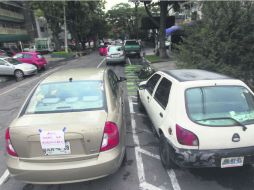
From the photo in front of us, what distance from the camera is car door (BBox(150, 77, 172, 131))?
4328 millimetres

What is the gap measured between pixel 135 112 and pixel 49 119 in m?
4.25

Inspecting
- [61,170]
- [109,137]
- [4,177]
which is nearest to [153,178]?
[109,137]

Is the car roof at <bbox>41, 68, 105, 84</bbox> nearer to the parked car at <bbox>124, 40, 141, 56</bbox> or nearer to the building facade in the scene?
the parked car at <bbox>124, 40, 141, 56</bbox>

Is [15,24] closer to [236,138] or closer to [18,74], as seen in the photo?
[18,74]

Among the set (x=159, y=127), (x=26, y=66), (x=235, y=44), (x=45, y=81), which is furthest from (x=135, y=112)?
(x=26, y=66)

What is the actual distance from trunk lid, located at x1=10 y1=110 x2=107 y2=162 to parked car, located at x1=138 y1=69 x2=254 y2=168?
121cm

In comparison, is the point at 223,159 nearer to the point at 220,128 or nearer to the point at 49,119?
the point at 220,128

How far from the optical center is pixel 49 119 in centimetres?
346

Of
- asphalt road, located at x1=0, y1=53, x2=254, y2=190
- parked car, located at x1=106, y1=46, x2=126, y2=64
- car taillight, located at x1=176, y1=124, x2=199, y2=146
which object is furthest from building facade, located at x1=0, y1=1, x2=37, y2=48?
car taillight, located at x1=176, y1=124, x2=199, y2=146

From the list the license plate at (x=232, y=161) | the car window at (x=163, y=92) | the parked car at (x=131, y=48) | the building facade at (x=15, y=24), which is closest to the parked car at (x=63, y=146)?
the car window at (x=163, y=92)

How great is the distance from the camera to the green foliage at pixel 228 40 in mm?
8062

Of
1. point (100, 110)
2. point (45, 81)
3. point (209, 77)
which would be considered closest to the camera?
point (100, 110)

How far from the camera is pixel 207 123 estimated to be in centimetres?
350

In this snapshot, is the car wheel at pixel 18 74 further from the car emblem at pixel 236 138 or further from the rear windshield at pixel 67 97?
the car emblem at pixel 236 138
